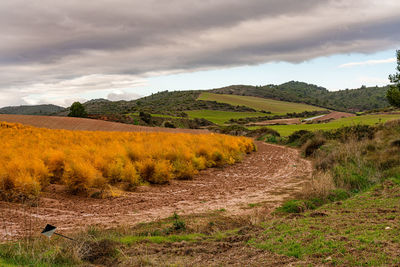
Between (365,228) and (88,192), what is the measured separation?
9673 millimetres

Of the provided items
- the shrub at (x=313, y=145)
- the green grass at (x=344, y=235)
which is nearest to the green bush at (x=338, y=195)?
the green grass at (x=344, y=235)

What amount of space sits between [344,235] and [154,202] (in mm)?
7413

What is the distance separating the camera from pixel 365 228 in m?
7.09

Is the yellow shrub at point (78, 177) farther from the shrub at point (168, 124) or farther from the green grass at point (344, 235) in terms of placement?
the shrub at point (168, 124)

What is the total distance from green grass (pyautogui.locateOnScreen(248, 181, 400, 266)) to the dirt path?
3.32m

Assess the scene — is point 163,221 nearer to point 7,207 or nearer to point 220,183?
point 7,207

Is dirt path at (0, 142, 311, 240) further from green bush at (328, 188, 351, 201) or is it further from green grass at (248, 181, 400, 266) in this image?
green grass at (248, 181, 400, 266)

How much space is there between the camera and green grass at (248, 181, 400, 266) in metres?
5.62

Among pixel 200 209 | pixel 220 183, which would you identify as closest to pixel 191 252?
pixel 200 209

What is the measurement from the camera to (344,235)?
675 cm

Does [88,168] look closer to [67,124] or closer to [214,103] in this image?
[67,124]

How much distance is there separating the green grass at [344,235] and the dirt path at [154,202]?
332 cm

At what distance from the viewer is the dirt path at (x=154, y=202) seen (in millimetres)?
9596

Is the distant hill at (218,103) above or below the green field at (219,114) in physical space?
above
